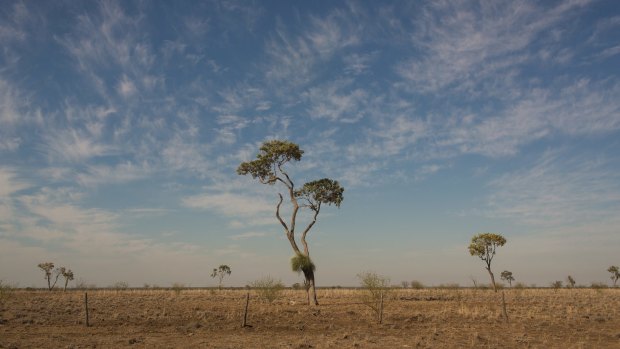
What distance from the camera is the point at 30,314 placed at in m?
28.0

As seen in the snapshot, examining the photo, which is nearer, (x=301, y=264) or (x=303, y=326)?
(x=303, y=326)

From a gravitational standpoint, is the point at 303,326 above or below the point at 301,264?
→ below

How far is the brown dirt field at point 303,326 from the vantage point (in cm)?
1912

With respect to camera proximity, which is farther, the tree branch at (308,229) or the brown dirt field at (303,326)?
the tree branch at (308,229)

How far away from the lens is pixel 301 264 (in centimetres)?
3475

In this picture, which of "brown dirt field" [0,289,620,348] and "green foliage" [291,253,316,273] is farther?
"green foliage" [291,253,316,273]

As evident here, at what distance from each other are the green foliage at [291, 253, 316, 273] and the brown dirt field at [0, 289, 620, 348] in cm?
286

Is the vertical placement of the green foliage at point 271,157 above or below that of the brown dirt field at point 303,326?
above

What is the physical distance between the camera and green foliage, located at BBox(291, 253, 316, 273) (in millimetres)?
34781

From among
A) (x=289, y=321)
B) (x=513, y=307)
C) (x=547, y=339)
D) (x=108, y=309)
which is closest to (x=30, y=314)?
(x=108, y=309)

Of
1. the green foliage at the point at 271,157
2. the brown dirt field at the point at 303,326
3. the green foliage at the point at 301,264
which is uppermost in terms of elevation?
the green foliage at the point at 271,157

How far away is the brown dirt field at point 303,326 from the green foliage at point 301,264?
9.38 feet

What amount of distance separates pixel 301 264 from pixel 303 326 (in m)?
10.3

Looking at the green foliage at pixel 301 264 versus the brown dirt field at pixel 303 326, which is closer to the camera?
the brown dirt field at pixel 303 326
